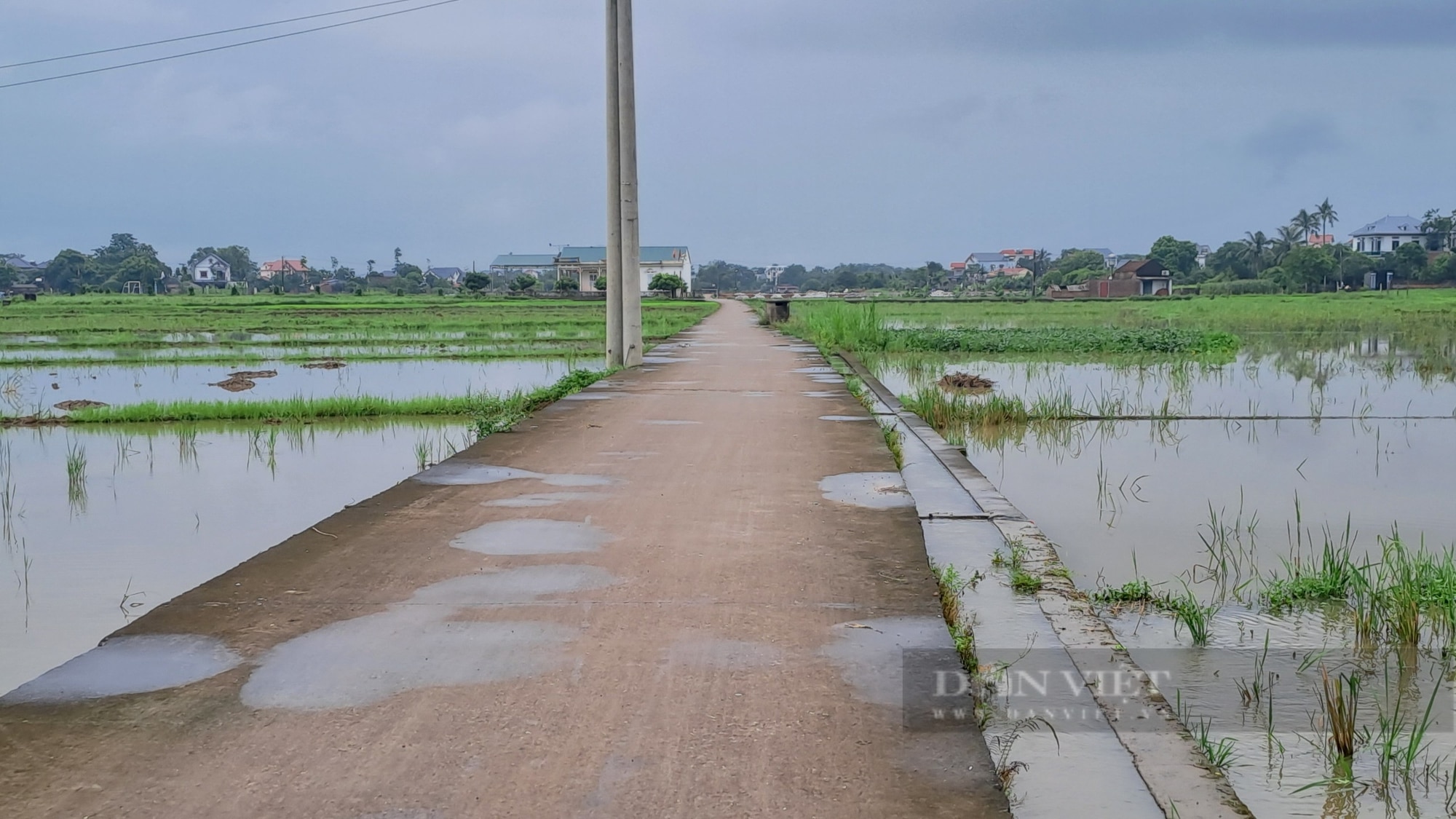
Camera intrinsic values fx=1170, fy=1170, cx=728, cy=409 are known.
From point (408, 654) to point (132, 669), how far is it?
829 millimetres

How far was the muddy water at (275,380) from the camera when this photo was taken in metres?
15.2

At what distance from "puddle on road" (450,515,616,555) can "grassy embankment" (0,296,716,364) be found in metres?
16.2

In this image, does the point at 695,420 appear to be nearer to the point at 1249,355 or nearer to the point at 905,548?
the point at 905,548

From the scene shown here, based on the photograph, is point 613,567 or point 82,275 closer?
point 613,567

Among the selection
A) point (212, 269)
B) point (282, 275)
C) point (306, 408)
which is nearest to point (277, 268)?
point (212, 269)

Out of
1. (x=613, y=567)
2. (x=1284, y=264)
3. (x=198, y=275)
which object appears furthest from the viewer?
(x=198, y=275)

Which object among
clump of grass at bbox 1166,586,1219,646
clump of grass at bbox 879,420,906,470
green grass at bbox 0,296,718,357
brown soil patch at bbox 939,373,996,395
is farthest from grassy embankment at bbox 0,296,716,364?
clump of grass at bbox 1166,586,1219,646

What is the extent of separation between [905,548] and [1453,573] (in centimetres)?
240

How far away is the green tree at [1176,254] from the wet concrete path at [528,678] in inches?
3643

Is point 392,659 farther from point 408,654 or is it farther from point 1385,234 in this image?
point 1385,234

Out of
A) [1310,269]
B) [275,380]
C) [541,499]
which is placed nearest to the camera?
[541,499]

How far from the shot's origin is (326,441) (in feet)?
36.0

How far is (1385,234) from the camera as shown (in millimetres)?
117750

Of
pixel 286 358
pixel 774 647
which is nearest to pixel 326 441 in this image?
pixel 774 647
